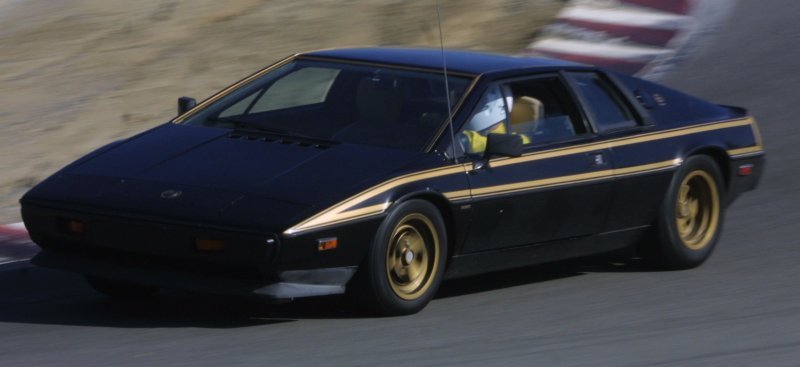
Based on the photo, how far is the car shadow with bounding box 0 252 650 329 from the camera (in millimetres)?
6176

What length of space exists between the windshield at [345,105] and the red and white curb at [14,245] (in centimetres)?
131

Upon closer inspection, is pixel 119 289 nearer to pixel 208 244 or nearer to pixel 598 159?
pixel 208 244

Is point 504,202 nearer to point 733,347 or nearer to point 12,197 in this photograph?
point 733,347

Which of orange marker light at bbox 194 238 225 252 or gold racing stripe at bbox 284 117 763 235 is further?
gold racing stripe at bbox 284 117 763 235

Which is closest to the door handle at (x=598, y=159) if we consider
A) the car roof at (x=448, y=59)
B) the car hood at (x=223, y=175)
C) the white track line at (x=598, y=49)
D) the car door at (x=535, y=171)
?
the car door at (x=535, y=171)

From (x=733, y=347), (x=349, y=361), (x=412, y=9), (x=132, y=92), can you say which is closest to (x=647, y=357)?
(x=733, y=347)

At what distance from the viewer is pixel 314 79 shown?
732 cm

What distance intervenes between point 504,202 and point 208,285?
1.59 metres

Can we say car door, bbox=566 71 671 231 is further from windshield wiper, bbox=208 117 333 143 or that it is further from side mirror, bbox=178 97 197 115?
side mirror, bbox=178 97 197 115

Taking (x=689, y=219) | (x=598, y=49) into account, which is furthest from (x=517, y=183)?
(x=598, y=49)

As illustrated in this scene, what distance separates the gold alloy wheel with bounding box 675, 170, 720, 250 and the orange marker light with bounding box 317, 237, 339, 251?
8.83 feet

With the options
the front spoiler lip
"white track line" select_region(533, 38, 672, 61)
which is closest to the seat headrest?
the front spoiler lip

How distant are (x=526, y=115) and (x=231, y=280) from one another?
6.50 feet

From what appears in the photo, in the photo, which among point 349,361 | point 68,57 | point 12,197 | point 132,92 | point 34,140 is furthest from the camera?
point 68,57
